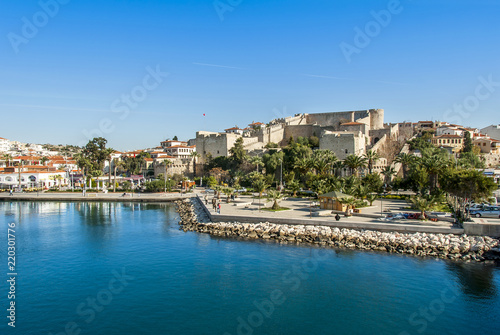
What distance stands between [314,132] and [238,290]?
142 feet

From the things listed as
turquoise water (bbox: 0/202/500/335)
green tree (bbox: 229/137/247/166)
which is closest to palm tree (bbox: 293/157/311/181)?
green tree (bbox: 229/137/247/166)

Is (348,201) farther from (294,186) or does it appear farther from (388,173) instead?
(388,173)

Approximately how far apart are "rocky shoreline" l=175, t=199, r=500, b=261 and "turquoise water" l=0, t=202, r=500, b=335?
1022mm

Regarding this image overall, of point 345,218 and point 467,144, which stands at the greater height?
point 467,144

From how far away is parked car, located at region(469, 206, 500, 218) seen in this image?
2403 cm

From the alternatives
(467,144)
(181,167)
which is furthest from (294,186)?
(467,144)

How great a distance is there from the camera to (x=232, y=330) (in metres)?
12.5

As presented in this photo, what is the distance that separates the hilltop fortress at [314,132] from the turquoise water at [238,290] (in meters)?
31.6

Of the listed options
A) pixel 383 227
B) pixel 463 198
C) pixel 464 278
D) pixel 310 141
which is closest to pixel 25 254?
pixel 383 227

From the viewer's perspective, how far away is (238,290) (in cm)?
1554

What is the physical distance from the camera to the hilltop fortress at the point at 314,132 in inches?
2046

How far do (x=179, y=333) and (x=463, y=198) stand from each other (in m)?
20.5

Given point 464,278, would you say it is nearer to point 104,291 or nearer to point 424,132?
point 104,291

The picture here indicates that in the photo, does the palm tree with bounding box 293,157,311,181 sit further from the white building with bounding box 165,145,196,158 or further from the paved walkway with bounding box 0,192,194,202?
the white building with bounding box 165,145,196,158
